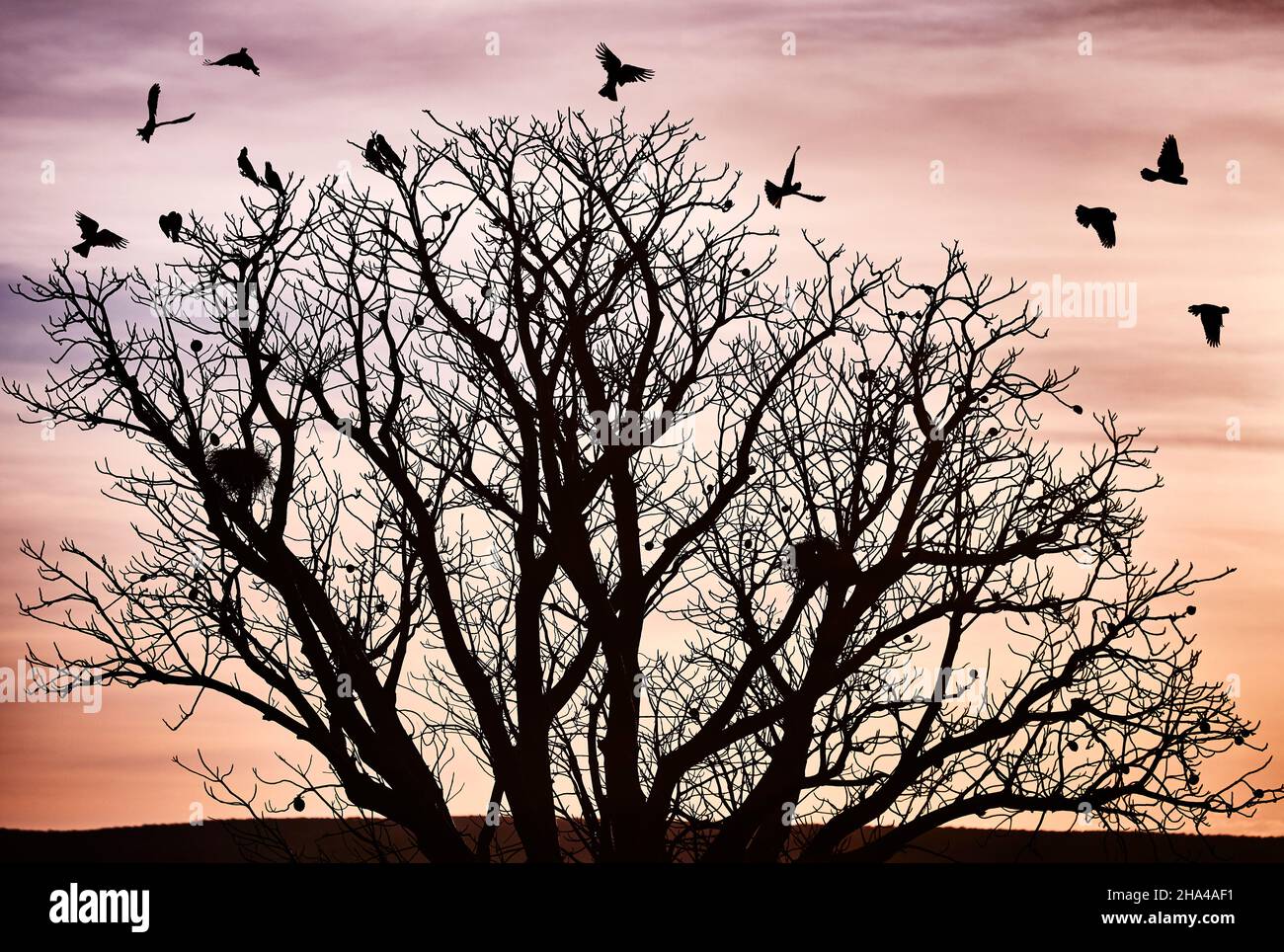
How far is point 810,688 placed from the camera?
37.0 feet

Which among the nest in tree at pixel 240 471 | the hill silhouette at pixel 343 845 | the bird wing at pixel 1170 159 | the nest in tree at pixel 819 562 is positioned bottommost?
the hill silhouette at pixel 343 845

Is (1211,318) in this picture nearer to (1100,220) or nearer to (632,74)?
(1100,220)

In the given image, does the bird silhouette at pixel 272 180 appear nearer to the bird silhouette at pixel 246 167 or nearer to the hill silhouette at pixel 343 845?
the bird silhouette at pixel 246 167

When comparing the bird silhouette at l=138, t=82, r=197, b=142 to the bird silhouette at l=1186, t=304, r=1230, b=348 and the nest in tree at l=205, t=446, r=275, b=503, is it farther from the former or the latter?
the bird silhouette at l=1186, t=304, r=1230, b=348

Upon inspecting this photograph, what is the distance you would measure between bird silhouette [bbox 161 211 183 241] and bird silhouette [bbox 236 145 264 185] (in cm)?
81

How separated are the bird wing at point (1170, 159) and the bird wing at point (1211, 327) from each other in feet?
4.79

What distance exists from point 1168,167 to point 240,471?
30.0 feet

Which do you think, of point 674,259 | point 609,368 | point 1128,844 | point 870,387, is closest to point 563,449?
point 609,368

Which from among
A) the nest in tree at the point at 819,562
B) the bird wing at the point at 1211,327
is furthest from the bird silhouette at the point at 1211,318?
the nest in tree at the point at 819,562

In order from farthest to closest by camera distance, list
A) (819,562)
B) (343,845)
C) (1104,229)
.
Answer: (343,845), (1104,229), (819,562)

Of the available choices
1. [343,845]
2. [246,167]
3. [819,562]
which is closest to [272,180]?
[246,167]

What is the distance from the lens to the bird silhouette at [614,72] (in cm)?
1227

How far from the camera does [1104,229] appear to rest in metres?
12.8
